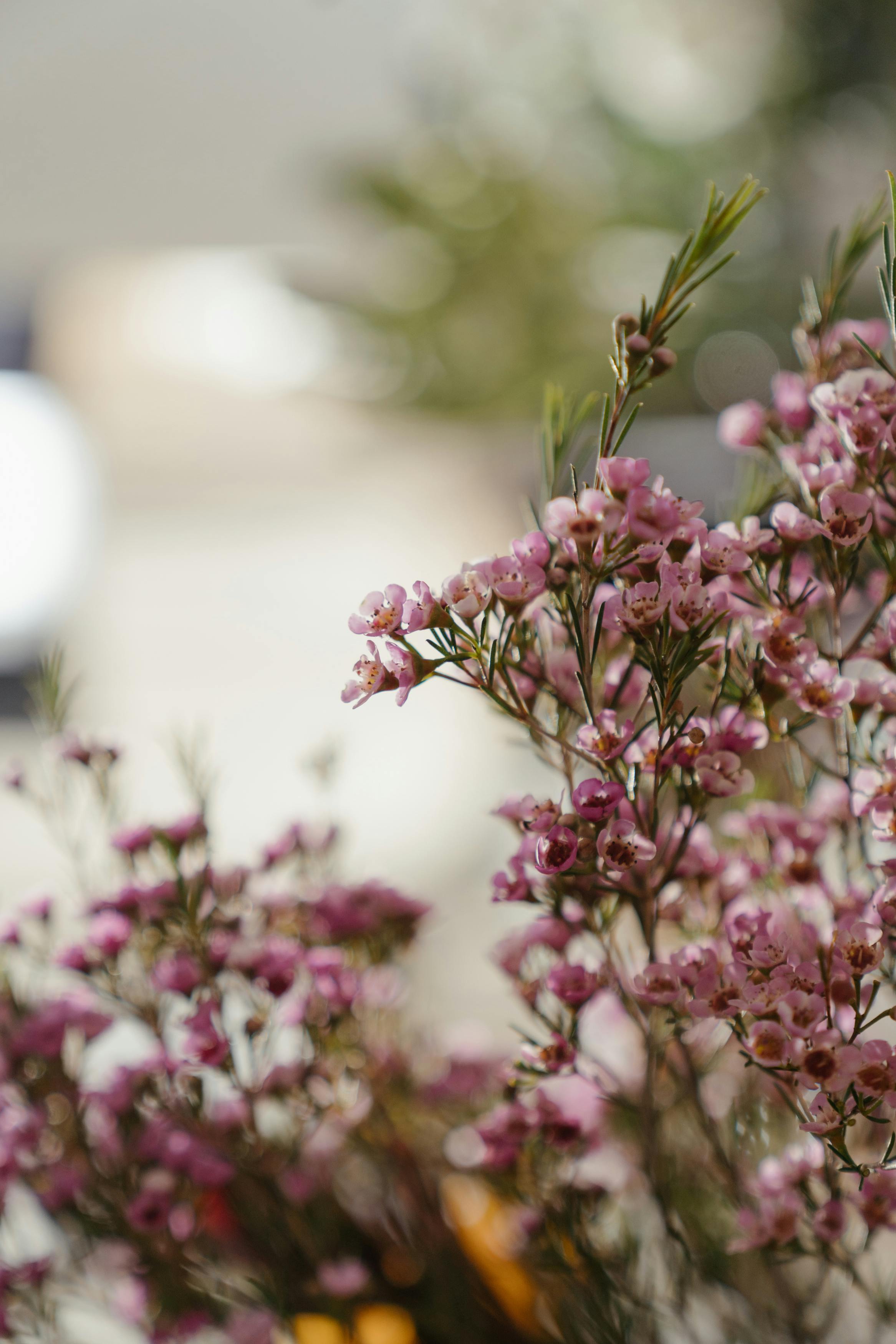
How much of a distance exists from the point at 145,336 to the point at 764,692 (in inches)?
86.9

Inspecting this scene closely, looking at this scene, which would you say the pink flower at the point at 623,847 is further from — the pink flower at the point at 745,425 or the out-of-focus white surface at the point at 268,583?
the out-of-focus white surface at the point at 268,583

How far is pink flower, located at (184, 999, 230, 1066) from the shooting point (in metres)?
0.31

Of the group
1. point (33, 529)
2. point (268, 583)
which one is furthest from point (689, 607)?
point (33, 529)

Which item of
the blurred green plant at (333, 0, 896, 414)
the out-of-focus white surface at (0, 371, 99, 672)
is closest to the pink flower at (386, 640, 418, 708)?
the blurred green plant at (333, 0, 896, 414)

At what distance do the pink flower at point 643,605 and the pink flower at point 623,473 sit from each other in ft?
0.07

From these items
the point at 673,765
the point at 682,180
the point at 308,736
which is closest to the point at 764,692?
the point at 673,765

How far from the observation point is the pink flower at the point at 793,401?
32cm

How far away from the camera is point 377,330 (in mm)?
1707

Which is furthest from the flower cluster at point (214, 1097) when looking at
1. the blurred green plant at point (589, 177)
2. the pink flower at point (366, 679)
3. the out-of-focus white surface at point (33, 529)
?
the out-of-focus white surface at point (33, 529)

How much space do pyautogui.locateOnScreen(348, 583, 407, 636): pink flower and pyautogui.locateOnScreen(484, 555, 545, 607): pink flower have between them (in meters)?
0.02

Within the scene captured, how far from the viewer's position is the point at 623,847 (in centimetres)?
24

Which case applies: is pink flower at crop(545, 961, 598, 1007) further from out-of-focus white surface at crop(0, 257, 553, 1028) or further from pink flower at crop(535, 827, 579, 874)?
out-of-focus white surface at crop(0, 257, 553, 1028)

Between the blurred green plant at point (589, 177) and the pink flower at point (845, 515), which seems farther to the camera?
the blurred green plant at point (589, 177)

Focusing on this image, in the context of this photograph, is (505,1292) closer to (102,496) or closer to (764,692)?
(764,692)
